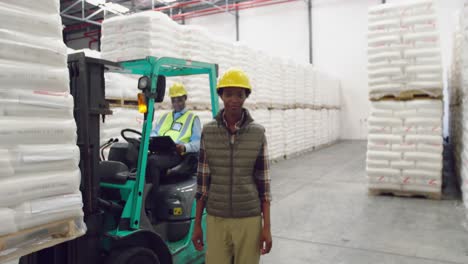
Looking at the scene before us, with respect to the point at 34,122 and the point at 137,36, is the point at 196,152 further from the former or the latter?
the point at 137,36

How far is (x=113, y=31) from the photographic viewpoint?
5.62 m

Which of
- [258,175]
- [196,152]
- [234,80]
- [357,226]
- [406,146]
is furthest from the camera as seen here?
[406,146]

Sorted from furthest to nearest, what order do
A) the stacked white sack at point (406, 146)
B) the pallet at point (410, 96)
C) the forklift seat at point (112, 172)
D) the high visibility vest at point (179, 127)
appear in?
1. the pallet at point (410, 96)
2. the stacked white sack at point (406, 146)
3. the high visibility vest at point (179, 127)
4. the forklift seat at point (112, 172)

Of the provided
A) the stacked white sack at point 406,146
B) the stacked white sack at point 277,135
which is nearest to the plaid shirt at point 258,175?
the stacked white sack at point 406,146

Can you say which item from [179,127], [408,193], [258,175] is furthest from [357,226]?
[258,175]

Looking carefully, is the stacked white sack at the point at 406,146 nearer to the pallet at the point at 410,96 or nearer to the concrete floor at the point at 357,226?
the pallet at the point at 410,96

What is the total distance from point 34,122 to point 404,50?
18.8ft

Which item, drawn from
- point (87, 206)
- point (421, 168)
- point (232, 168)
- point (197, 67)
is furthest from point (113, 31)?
point (421, 168)

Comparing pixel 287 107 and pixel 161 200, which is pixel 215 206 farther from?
pixel 287 107

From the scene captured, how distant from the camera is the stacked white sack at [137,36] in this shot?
17.8ft

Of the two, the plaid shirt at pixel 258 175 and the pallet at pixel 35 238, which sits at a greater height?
the plaid shirt at pixel 258 175

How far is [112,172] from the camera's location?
2875mm

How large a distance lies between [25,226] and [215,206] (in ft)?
3.12

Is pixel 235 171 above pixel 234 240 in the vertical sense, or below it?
above
